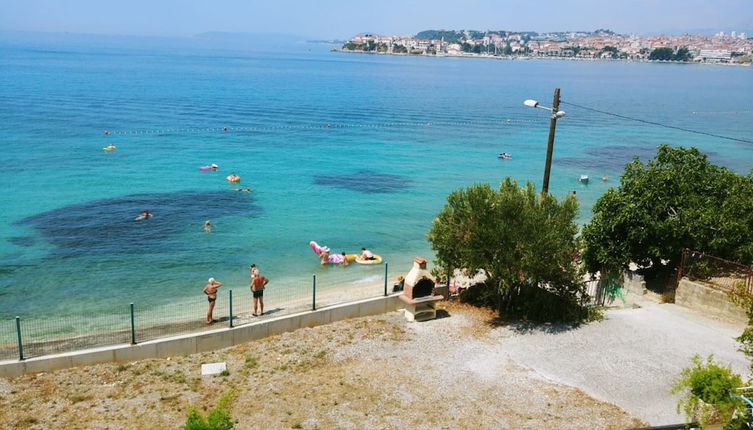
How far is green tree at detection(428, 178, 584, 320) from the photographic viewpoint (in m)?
18.1

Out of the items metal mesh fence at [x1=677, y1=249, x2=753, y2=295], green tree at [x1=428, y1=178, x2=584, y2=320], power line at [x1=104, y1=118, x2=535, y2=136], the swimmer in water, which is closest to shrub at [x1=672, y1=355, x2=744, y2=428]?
green tree at [x1=428, y1=178, x2=584, y2=320]

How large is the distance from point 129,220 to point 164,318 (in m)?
15.2

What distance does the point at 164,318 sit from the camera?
74.4 feet

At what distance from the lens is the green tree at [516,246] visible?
18.1 m

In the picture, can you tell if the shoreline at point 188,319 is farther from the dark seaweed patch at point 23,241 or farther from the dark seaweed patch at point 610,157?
the dark seaweed patch at point 610,157

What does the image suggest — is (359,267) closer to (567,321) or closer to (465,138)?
(567,321)

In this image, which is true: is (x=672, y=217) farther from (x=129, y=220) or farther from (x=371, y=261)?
(x=129, y=220)

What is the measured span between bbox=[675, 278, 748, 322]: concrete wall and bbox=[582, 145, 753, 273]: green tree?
5.17 ft

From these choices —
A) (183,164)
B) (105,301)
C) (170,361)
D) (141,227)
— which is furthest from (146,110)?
(170,361)

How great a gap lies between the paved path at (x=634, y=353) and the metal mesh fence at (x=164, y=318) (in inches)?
262

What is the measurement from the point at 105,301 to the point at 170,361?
9.87 m

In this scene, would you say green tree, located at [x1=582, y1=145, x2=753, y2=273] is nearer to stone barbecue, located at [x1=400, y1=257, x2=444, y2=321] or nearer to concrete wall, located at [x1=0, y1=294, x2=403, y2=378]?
stone barbecue, located at [x1=400, y1=257, x2=444, y2=321]

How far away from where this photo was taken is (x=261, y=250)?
3234 cm

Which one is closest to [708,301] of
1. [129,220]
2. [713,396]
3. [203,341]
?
[713,396]
